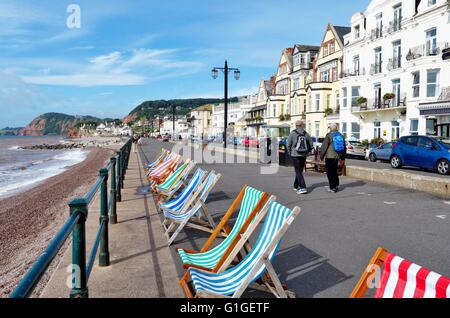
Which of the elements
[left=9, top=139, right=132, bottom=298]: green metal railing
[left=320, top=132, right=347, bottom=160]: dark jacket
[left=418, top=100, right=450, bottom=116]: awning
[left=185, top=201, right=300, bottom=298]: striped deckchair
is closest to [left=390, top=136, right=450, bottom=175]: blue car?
[left=320, top=132, right=347, bottom=160]: dark jacket

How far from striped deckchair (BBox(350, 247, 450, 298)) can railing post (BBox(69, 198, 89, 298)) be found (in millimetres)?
2016

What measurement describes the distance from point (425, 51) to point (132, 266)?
99.3 feet

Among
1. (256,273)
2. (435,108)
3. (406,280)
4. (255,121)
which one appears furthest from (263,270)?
(255,121)

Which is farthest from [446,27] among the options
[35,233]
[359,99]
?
[35,233]

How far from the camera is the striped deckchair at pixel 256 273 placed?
3.34 meters

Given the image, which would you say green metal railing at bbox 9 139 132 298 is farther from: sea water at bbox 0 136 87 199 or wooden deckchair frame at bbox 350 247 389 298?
sea water at bbox 0 136 87 199

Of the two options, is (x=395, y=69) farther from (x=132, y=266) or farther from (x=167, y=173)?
(x=132, y=266)

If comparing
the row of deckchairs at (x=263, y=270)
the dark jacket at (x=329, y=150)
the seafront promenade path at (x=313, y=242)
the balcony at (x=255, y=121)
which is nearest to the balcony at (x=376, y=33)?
the dark jacket at (x=329, y=150)

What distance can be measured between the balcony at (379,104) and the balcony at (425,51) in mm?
3096

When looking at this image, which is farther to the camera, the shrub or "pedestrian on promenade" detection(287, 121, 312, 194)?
the shrub

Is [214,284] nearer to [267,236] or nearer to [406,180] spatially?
[267,236]

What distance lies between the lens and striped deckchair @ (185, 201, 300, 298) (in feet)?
11.0

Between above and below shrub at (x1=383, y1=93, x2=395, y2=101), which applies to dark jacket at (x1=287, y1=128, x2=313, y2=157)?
below

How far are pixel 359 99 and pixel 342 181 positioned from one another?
26.1m
